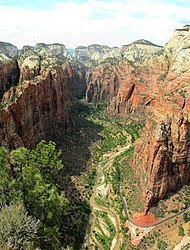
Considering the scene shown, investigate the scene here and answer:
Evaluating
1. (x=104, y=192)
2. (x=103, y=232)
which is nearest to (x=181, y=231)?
(x=103, y=232)

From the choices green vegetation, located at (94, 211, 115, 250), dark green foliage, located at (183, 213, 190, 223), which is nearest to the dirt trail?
green vegetation, located at (94, 211, 115, 250)

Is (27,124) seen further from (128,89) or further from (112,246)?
(128,89)

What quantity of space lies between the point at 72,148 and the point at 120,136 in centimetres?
3022

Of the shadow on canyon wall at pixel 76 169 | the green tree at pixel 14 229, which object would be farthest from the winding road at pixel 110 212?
the green tree at pixel 14 229

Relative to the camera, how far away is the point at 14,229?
22.8m

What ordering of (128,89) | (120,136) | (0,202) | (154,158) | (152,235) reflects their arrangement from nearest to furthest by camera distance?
1. (0,202)
2. (152,235)
3. (154,158)
4. (120,136)
5. (128,89)

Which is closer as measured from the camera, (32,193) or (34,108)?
(32,193)

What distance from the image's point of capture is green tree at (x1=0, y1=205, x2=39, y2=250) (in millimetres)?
21875

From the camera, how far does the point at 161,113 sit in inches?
2448

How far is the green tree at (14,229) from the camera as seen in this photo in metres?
21.9

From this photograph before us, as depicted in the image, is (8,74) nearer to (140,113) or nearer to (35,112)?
(35,112)

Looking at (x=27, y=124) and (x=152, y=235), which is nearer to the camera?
(x=152, y=235)

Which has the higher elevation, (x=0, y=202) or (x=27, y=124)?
(x=0, y=202)

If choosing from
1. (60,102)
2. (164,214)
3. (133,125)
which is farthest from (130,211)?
(133,125)
